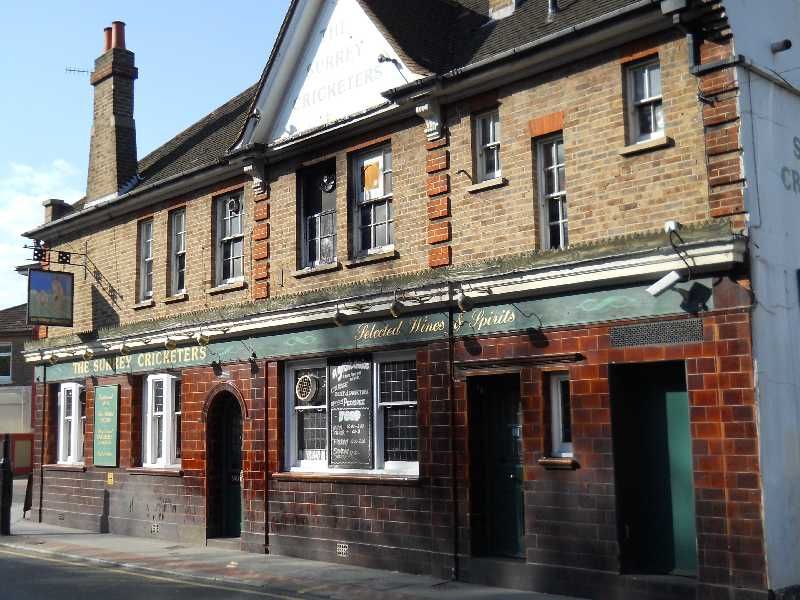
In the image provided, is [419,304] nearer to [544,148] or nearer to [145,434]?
[544,148]

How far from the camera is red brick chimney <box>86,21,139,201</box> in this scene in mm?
21938

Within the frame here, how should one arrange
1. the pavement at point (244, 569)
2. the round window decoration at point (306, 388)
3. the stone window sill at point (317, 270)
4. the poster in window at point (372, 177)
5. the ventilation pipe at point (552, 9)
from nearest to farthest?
the pavement at point (244, 569) < the ventilation pipe at point (552, 9) < the poster in window at point (372, 177) < the stone window sill at point (317, 270) < the round window decoration at point (306, 388)

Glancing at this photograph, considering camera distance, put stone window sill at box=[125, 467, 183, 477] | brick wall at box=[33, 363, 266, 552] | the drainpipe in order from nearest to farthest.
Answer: the drainpipe
brick wall at box=[33, 363, 266, 552]
stone window sill at box=[125, 467, 183, 477]

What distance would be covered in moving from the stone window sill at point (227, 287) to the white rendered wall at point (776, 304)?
984 centimetres

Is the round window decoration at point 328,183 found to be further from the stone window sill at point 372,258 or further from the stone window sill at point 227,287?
the stone window sill at point 227,287

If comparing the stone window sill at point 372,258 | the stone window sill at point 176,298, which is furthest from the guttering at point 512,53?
the stone window sill at point 176,298

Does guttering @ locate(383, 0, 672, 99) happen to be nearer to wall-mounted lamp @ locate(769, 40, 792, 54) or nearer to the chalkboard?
wall-mounted lamp @ locate(769, 40, 792, 54)

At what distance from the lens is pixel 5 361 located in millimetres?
44062

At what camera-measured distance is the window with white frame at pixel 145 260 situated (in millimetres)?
20562

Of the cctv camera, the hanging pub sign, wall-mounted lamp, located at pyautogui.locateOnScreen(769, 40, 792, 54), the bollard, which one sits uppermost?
wall-mounted lamp, located at pyautogui.locateOnScreen(769, 40, 792, 54)

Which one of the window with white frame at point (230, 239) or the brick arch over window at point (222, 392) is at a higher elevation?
the window with white frame at point (230, 239)

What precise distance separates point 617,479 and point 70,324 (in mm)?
15136

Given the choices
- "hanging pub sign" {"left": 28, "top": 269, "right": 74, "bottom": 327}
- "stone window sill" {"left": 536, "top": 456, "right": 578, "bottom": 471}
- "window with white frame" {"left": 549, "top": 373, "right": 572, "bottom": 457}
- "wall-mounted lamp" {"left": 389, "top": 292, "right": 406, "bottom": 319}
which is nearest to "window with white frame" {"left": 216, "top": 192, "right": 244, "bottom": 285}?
"wall-mounted lamp" {"left": 389, "top": 292, "right": 406, "bottom": 319}

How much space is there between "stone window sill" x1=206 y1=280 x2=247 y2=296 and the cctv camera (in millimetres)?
9049
